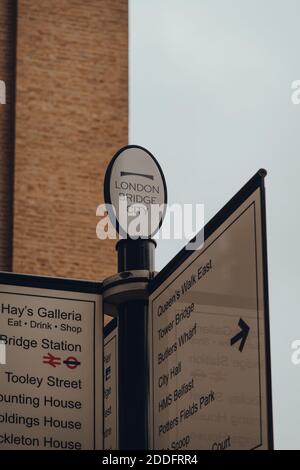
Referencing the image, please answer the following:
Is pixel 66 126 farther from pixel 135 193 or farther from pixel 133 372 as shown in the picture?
pixel 133 372

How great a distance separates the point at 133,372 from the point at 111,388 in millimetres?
264

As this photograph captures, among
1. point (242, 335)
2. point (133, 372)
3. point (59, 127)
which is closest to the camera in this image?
point (242, 335)

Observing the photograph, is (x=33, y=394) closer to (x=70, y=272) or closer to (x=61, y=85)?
(x=70, y=272)

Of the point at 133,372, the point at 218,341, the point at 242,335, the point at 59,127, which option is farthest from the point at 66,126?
the point at 242,335

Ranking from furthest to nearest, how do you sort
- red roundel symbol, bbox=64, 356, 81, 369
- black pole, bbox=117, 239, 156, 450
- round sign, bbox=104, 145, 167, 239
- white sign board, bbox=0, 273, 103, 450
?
round sign, bbox=104, 145, 167, 239 → red roundel symbol, bbox=64, 356, 81, 369 → white sign board, bbox=0, 273, 103, 450 → black pole, bbox=117, 239, 156, 450

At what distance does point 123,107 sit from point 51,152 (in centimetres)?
114

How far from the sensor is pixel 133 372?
471 centimetres

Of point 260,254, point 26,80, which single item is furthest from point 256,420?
point 26,80

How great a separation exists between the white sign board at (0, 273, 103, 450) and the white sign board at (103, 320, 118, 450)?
51 mm

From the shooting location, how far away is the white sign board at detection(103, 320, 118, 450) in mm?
4914

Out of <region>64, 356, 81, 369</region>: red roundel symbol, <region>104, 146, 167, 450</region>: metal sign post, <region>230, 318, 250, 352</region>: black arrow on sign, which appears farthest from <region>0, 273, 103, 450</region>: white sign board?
<region>230, 318, 250, 352</region>: black arrow on sign

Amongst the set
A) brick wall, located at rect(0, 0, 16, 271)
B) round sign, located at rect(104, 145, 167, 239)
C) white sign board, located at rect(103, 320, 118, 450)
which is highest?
brick wall, located at rect(0, 0, 16, 271)

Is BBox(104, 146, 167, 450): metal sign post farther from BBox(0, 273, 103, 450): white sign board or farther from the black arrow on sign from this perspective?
the black arrow on sign

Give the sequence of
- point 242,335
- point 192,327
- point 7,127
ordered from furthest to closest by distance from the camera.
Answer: point 7,127, point 192,327, point 242,335
